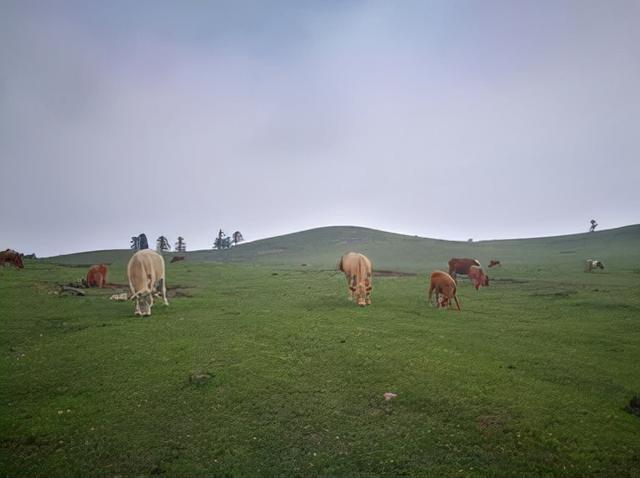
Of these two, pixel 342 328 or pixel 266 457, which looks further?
pixel 342 328

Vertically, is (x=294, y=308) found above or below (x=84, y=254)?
below

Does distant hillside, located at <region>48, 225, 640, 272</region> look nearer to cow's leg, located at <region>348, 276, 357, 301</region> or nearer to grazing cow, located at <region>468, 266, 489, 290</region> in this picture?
grazing cow, located at <region>468, 266, 489, 290</region>

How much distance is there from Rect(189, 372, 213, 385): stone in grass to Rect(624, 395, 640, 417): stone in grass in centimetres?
873

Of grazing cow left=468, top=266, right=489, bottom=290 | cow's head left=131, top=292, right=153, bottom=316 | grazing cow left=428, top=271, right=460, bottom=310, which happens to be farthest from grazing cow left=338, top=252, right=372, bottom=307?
grazing cow left=468, top=266, right=489, bottom=290

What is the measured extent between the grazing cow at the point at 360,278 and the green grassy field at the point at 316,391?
4.48 ft

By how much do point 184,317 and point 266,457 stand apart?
9.79m

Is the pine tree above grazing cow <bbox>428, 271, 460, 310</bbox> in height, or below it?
above

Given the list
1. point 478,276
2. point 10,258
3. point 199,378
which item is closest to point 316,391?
point 199,378

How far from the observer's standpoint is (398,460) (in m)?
6.61

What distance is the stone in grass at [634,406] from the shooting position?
315 inches

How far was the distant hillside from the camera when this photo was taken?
2339 inches

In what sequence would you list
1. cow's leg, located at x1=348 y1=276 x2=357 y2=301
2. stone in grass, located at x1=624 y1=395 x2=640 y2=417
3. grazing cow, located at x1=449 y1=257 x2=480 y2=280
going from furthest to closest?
grazing cow, located at x1=449 y1=257 x2=480 y2=280 → cow's leg, located at x1=348 y1=276 x2=357 y2=301 → stone in grass, located at x1=624 y1=395 x2=640 y2=417

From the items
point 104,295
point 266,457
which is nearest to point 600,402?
point 266,457

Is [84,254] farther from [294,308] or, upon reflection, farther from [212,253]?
[294,308]
